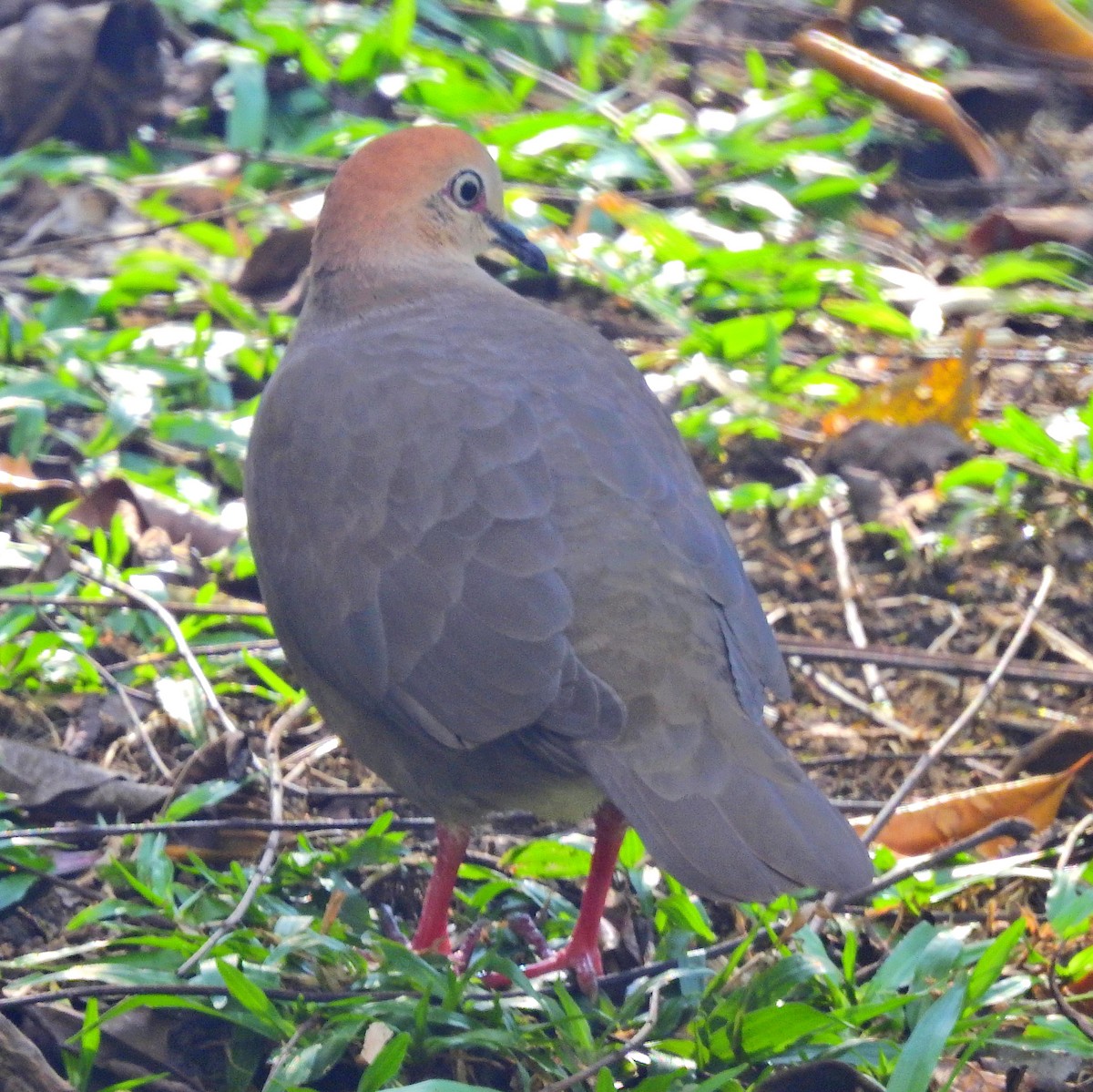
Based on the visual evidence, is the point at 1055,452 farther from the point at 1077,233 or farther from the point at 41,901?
the point at 41,901

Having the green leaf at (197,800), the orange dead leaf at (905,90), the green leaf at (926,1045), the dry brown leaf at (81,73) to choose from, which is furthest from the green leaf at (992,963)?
the dry brown leaf at (81,73)

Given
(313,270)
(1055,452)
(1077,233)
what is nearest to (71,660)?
(313,270)

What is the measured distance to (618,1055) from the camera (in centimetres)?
283

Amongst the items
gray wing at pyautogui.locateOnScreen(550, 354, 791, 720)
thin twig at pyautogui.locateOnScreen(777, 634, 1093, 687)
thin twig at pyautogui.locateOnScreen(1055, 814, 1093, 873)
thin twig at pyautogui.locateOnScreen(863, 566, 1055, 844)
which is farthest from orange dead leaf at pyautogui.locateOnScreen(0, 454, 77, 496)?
thin twig at pyautogui.locateOnScreen(1055, 814, 1093, 873)

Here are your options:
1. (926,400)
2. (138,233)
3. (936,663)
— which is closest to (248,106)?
(138,233)

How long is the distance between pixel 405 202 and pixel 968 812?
202cm

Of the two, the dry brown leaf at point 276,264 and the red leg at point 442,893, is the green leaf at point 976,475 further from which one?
the dry brown leaf at point 276,264

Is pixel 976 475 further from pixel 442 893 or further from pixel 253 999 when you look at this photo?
pixel 253 999

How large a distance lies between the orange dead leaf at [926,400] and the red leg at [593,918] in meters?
2.28

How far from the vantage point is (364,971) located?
313 centimetres

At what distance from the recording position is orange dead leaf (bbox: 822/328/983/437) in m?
5.22

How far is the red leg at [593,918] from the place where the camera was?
3232 millimetres

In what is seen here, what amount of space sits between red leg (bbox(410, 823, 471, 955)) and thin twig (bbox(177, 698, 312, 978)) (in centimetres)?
35

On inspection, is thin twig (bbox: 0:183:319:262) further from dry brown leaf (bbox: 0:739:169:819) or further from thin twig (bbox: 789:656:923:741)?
thin twig (bbox: 789:656:923:741)
